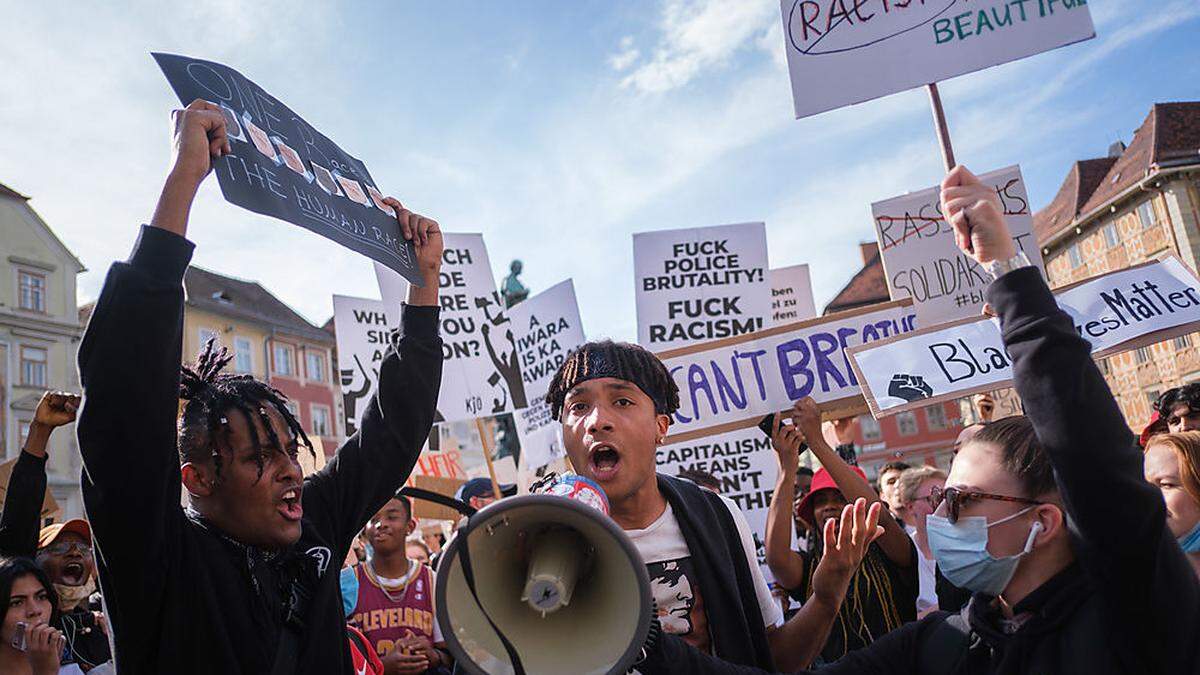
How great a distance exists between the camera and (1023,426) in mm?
1967

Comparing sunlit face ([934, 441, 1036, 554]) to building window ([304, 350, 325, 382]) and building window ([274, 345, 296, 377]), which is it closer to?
building window ([274, 345, 296, 377])

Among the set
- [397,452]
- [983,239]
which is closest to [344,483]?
[397,452]

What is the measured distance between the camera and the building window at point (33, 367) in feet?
92.1

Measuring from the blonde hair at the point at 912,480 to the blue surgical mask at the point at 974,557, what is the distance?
2.76m

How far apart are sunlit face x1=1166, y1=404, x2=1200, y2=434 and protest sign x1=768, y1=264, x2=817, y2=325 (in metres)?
3.28

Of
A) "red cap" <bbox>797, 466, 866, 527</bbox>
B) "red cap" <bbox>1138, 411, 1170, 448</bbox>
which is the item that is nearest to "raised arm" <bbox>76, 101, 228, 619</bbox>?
"red cap" <bbox>797, 466, 866, 527</bbox>

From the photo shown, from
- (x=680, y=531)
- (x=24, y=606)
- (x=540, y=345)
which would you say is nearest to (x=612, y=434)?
(x=680, y=531)

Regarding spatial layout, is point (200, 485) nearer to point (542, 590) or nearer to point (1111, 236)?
point (542, 590)

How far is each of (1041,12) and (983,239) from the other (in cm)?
237

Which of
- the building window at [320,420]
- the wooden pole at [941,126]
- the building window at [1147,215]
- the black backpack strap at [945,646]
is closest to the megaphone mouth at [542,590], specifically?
the black backpack strap at [945,646]

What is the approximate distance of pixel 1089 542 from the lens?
1.64m

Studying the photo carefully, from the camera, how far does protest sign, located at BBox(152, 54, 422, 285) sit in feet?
6.63

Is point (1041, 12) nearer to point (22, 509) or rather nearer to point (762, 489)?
point (762, 489)

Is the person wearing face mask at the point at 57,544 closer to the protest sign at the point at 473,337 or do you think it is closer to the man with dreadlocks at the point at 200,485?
the man with dreadlocks at the point at 200,485
